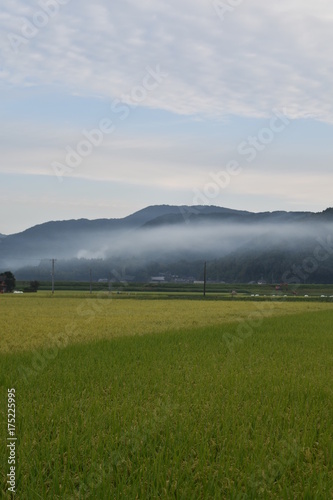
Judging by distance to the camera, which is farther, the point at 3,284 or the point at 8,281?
the point at 8,281

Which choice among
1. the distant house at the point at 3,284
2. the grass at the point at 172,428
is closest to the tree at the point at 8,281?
the distant house at the point at 3,284

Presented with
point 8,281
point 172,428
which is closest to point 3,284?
point 8,281

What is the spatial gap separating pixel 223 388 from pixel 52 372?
3.03m

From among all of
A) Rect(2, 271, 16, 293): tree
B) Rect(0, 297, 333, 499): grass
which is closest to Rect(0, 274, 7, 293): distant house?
Rect(2, 271, 16, 293): tree

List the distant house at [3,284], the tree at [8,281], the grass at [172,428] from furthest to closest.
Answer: the tree at [8,281]
the distant house at [3,284]
the grass at [172,428]

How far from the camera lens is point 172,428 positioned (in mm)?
5992

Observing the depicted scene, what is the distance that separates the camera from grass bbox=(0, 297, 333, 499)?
4.46 metres

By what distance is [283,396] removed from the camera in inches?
305

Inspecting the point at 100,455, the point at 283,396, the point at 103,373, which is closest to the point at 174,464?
the point at 100,455

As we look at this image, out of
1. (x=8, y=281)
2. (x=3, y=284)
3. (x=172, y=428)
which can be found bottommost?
(x=172, y=428)

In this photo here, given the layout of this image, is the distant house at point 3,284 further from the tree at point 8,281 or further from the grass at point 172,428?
the grass at point 172,428

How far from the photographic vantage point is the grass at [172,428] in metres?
4.46

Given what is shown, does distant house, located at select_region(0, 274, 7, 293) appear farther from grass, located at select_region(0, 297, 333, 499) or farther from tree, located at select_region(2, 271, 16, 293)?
grass, located at select_region(0, 297, 333, 499)

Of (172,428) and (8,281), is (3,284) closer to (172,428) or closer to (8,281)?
(8,281)
